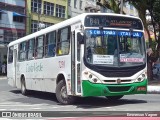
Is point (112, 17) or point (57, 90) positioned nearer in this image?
point (112, 17)

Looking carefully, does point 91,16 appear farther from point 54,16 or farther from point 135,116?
point 54,16

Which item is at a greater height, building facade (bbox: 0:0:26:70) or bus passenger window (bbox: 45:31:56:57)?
building facade (bbox: 0:0:26:70)

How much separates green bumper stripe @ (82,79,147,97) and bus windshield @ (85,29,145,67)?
67 cm

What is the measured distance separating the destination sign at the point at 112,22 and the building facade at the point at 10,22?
42.9 metres

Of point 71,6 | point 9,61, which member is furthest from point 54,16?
point 9,61

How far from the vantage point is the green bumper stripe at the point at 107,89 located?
1286cm

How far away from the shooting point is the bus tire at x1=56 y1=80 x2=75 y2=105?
14227 millimetres

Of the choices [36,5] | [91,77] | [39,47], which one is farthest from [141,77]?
[36,5]

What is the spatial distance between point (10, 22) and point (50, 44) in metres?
43.1

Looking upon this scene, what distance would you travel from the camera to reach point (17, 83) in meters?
21.5

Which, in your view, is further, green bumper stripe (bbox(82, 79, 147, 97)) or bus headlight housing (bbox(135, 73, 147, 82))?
bus headlight housing (bbox(135, 73, 147, 82))

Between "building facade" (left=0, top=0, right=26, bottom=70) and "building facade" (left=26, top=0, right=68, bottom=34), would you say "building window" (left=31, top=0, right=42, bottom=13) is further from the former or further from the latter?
"building facade" (left=0, top=0, right=26, bottom=70)

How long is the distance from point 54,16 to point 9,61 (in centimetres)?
4611

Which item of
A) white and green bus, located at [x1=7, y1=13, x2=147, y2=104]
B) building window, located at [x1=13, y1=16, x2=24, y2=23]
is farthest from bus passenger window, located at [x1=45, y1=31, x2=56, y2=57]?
building window, located at [x1=13, y1=16, x2=24, y2=23]
